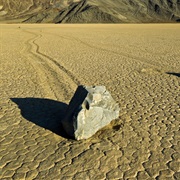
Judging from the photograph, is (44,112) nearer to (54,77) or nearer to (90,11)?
(54,77)

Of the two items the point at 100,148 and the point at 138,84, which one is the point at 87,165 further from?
the point at 138,84

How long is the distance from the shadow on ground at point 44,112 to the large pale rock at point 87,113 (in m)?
0.36

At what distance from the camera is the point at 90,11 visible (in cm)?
8269

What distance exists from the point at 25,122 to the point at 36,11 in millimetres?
96763

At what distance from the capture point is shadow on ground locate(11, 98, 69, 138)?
5148mm

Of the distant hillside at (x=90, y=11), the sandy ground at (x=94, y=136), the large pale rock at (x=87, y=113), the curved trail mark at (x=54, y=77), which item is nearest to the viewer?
the sandy ground at (x=94, y=136)

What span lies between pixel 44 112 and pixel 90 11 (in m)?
81.4

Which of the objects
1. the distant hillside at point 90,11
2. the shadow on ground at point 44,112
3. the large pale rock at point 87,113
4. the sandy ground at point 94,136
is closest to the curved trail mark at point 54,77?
the sandy ground at point 94,136

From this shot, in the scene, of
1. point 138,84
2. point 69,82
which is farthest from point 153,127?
point 69,82

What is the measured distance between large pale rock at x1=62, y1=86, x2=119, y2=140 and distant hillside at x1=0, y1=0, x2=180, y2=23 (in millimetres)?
75861

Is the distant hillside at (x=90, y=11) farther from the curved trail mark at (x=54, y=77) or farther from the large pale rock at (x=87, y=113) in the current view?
the large pale rock at (x=87, y=113)

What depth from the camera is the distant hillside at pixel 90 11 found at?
81.0 meters

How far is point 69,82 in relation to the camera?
8422 millimetres

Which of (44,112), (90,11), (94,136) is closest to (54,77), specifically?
(44,112)
